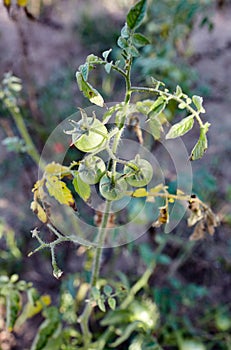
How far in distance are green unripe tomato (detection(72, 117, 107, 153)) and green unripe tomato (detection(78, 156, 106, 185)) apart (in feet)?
0.15

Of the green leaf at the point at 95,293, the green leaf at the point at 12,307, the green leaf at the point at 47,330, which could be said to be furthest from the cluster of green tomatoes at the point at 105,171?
the green leaf at the point at 47,330

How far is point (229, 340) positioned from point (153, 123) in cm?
95

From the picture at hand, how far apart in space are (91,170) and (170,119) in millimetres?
976

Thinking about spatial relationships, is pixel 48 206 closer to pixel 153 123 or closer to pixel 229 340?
pixel 153 123

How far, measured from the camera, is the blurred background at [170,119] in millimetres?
1548

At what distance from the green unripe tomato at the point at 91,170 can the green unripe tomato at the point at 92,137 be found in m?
0.04

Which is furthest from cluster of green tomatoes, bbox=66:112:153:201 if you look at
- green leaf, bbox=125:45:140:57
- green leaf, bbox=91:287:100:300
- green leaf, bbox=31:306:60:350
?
green leaf, bbox=31:306:60:350

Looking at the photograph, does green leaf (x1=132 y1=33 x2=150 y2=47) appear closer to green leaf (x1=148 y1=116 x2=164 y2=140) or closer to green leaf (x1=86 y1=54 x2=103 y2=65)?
green leaf (x1=86 y1=54 x2=103 y2=65)

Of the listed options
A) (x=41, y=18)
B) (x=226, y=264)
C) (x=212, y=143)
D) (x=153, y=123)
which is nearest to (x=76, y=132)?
(x=153, y=123)

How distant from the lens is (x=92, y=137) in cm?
60

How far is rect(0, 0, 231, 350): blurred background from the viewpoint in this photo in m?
1.55

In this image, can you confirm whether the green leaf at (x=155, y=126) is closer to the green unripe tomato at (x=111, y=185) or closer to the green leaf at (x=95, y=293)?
the green unripe tomato at (x=111, y=185)

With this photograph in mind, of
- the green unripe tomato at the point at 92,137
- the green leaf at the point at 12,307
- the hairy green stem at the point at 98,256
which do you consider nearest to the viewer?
the green unripe tomato at the point at 92,137

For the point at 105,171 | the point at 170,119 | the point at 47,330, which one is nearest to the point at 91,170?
the point at 105,171
